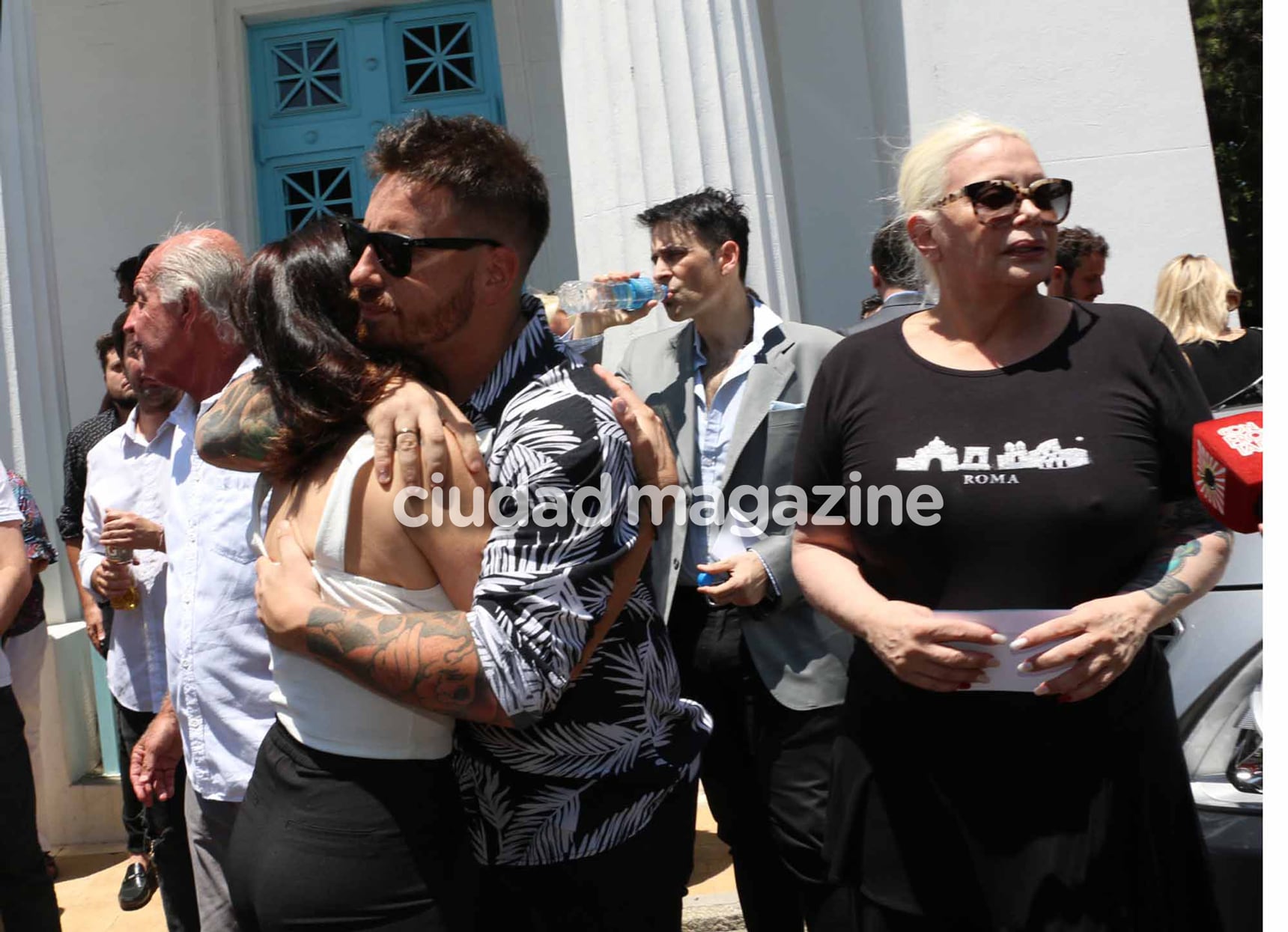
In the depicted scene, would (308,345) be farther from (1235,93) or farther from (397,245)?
(1235,93)

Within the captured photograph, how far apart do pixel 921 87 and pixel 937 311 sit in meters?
4.46

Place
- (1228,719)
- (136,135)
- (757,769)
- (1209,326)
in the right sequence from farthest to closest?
(136,135) → (1209,326) → (757,769) → (1228,719)

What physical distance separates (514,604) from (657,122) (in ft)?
12.6

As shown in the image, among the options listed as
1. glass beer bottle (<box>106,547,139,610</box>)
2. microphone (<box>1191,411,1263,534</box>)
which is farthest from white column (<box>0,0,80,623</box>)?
microphone (<box>1191,411,1263,534</box>)

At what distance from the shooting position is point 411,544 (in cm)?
197

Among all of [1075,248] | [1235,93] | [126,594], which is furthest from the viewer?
[1235,93]

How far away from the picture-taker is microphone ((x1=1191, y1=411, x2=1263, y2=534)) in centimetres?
148

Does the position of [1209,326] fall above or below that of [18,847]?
above

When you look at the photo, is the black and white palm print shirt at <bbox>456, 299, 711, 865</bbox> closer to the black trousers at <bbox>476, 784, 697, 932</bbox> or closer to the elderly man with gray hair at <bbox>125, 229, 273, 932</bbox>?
the black trousers at <bbox>476, 784, 697, 932</bbox>

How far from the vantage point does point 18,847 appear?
368 cm

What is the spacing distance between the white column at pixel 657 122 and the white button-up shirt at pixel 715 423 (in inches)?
56.4

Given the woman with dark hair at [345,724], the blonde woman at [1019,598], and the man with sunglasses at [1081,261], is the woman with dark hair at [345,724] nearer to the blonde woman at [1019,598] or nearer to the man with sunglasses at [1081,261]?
the blonde woman at [1019,598]

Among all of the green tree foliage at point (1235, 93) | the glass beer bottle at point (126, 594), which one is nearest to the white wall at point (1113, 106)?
the glass beer bottle at point (126, 594)

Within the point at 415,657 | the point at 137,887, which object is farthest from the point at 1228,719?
the point at 137,887
